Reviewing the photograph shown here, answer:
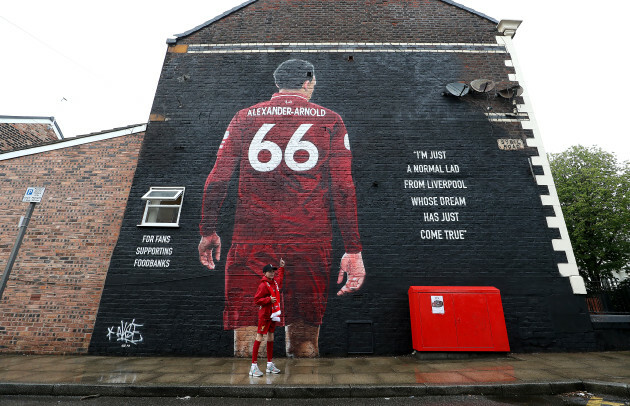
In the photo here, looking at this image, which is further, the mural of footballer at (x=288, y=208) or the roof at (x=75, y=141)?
the roof at (x=75, y=141)

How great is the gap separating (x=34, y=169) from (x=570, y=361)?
40.3 ft

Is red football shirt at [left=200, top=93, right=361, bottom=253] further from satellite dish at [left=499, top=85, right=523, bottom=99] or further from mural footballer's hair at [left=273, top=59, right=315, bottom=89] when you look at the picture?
satellite dish at [left=499, top=85, right=523, bottom=99]

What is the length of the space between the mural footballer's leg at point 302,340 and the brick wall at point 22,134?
11.4 m

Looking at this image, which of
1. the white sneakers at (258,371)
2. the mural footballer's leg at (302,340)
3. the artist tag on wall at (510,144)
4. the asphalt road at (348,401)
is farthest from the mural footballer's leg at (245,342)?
the artist tag on wall at (510,144)

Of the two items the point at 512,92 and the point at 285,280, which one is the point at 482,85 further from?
the point at 285,280

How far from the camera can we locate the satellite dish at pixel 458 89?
315 inches

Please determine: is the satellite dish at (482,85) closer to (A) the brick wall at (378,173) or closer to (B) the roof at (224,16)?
(A) the brick wall at (378,173)

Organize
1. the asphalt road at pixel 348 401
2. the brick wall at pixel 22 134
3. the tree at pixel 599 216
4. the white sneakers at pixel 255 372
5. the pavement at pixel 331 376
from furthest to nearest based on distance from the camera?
1. the tree at pixel 599 216
2. the brick wall at pixel 22 134
3. the white sneakers at pixel 255 372
4. the pavement at pixel 331 376
5. the asphalt road at pixel 348 401

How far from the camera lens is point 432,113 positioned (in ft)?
26.4

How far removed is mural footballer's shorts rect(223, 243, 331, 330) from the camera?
6383 mm

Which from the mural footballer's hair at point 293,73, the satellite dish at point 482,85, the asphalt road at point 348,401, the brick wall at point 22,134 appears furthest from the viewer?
the brick wall at point 22,134

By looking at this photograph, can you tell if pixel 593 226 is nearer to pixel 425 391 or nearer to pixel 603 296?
pixel 603 296

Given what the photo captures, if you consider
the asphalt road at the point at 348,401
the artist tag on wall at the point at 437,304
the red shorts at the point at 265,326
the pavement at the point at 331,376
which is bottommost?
the asphalt road at the point at 348,401
